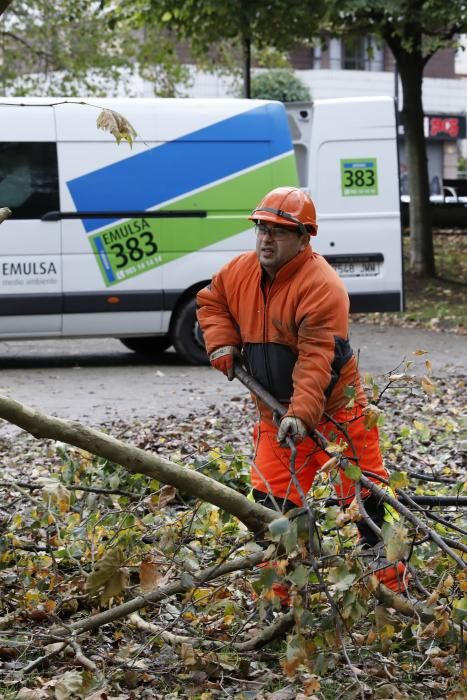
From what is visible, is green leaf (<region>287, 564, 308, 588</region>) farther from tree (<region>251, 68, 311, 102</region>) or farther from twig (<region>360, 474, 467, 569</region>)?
tree (<region>251, 68, 311, 102</region>)

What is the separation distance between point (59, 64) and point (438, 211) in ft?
28.6

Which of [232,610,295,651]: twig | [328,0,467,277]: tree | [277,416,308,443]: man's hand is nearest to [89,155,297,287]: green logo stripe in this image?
[328,0,467,277]: tree

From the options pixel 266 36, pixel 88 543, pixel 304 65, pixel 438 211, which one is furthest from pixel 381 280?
pixel 304 65

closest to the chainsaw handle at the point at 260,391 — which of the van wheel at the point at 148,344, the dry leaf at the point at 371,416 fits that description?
the dry leaf at the point at 371,416

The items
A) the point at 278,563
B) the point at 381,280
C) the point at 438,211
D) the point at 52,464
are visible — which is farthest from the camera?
the point at 438,211

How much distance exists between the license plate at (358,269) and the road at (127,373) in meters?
0.90

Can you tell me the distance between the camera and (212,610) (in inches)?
179

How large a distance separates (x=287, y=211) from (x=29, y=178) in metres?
7.93

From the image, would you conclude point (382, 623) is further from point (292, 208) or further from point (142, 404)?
point (142, 404)

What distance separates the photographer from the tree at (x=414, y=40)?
1686cm

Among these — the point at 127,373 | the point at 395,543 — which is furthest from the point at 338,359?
the point at 127,373

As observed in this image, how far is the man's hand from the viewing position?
14.6 ft

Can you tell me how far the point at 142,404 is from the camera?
1068cm

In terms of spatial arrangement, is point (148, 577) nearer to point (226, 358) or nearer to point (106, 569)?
point (106, 569)
